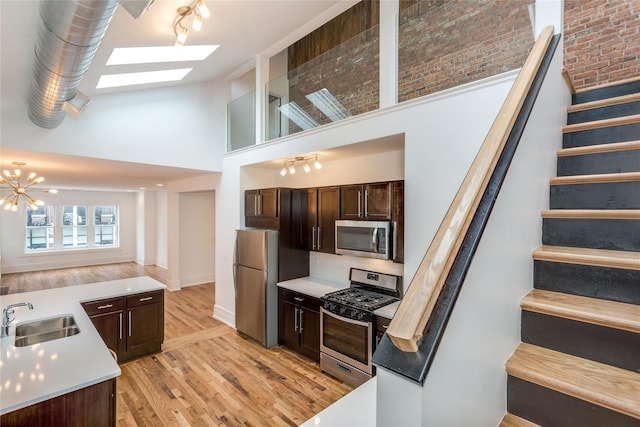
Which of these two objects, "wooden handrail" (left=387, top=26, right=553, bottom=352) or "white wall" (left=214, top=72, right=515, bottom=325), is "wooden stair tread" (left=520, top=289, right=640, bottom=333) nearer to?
"wooden handrail" (left=387, top=26, right=553, bottom=352)

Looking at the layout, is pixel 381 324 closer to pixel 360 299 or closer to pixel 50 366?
pixel 360 299

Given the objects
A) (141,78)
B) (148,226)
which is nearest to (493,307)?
(141,78)

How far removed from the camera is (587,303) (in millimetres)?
1239

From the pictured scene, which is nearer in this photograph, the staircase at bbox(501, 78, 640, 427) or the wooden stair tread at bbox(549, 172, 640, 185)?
the staircase at bbox(501, 78, 640, 427)

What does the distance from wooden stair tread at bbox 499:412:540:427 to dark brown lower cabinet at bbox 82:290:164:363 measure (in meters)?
3.95

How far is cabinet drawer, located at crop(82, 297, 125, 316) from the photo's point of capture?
3363 millimetres

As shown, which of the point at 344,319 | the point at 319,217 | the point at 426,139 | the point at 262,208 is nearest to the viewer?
the point at 426,139

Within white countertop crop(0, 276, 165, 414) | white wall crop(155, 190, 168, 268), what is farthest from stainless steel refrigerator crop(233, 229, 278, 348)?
white wall crop(155, 190, 168, 268)

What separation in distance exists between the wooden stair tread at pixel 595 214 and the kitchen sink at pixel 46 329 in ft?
11.5

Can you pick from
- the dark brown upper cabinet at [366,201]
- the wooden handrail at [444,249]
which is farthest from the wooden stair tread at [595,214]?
the dark brown upper cabinet at [366,201]

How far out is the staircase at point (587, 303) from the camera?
1.03 meters

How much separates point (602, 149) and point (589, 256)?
2.52 ft

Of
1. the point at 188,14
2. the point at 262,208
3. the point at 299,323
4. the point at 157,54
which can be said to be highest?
the point at 157,54

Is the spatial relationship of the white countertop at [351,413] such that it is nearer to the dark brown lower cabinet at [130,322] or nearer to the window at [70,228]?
the dark brown lower cabinet at [130,322]
